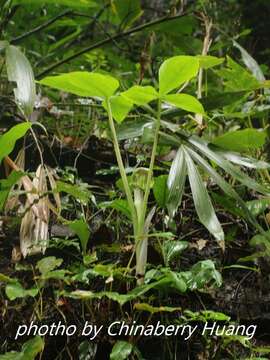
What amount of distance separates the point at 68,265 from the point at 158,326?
0.74 feet

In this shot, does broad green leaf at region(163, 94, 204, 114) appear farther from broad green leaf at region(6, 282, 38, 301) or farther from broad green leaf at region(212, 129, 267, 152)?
broad green leaf at region(6, 282, 38, 301)

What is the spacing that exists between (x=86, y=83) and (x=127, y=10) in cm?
101

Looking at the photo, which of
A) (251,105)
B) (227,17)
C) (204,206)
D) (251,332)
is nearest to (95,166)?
(251,105)

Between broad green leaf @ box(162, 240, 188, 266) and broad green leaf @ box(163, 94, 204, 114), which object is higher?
broad green leaf @ box(163, 94, 204, 114)

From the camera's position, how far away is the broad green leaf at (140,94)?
793mm

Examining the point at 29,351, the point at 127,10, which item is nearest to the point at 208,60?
the point at 29,351

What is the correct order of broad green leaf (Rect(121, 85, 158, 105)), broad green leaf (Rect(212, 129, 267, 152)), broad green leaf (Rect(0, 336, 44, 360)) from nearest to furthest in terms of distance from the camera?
broad green leaf (Rect(0, 336, 44, 360)) < broad green leaf (Rect(121, 85, 158, 105)) < broad green leaf (Rect(212, 129, 267, 152))

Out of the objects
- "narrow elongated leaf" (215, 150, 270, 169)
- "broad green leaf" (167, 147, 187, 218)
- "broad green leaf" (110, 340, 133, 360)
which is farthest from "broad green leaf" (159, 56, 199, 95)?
"broad green leaf" (110, 340, 133, 360)

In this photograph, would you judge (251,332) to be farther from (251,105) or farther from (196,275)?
(251,105)

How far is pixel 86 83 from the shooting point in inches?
31.0

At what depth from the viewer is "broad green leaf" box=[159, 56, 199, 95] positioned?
783mm

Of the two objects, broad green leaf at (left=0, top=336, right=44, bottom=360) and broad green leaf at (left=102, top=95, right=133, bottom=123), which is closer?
broad green leaf at (left=0, top=336, right=44, bottom=360)

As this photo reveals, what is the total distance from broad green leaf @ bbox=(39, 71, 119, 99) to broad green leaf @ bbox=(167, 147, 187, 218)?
0.64ft

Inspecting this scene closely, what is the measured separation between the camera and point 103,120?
152cm
